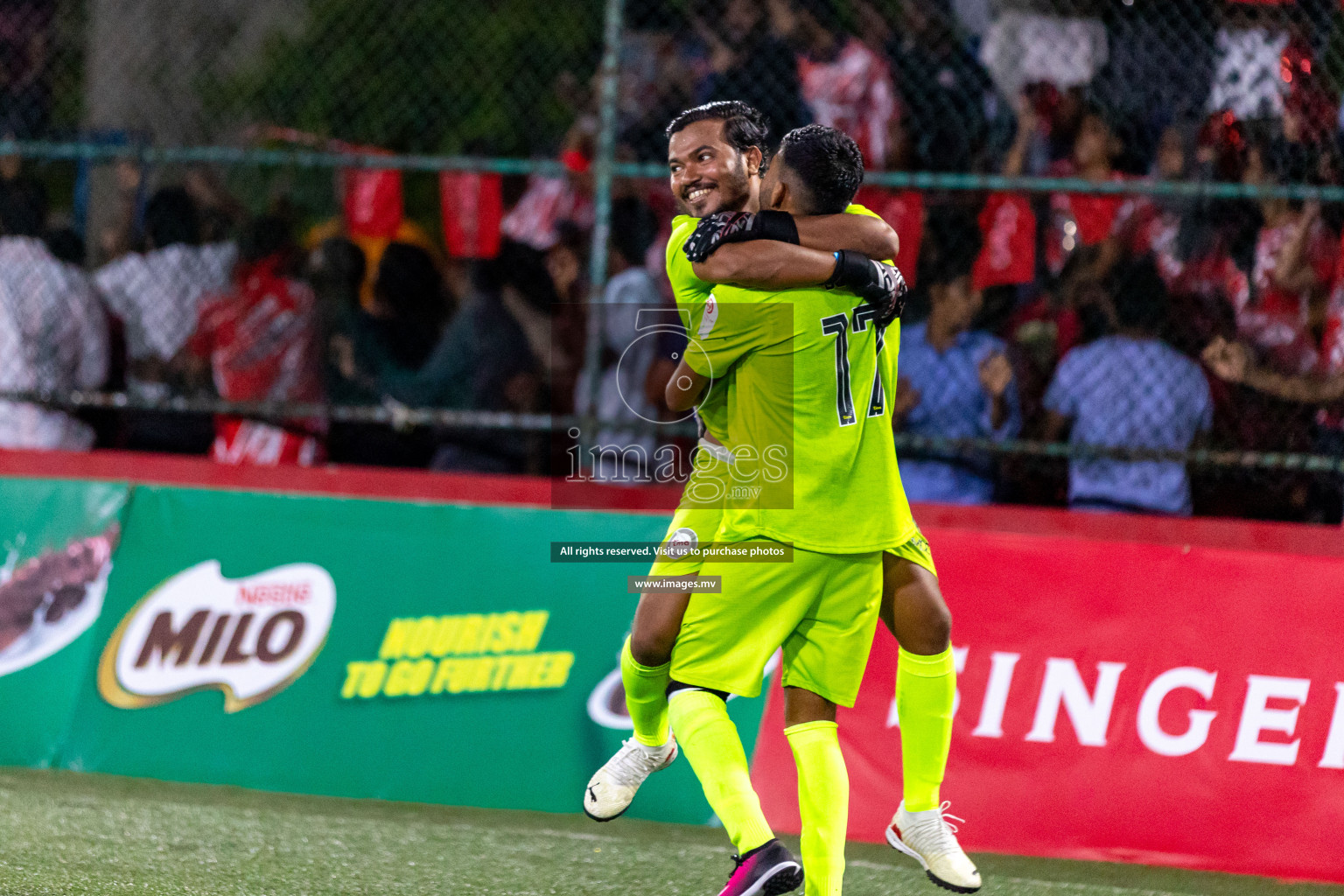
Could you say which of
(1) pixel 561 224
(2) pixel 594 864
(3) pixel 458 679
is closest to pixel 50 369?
(1) pixel 561 224

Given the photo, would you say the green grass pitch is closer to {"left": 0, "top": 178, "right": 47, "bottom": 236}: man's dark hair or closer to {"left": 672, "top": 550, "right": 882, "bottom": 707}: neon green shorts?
{"left": 672, "top": 550, "right": 882, "bottom": 707}: neon green shorts

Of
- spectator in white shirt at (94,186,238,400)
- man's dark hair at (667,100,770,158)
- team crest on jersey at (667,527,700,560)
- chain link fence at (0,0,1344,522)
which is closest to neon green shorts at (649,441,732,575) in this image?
team crest on jersey at (667,527,700,560)

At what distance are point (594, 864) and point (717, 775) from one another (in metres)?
0.99

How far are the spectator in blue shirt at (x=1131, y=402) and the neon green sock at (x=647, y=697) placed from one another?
2.34 metres

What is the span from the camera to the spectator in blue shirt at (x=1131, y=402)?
17.9ft

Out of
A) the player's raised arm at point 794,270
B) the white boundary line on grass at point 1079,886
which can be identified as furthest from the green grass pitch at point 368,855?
the player's raised arm at point 794,270

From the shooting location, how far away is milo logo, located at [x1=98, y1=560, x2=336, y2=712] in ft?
16.4

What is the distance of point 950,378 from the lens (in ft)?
19.1

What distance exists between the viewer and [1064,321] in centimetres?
580

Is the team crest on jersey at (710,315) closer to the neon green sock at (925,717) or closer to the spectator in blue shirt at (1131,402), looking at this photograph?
the neon green sock at (925,717)

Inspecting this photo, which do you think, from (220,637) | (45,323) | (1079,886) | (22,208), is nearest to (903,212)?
(1079,886)

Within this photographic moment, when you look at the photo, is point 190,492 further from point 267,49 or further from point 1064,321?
point 267,49

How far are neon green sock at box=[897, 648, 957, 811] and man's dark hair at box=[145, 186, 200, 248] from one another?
4.22 metres

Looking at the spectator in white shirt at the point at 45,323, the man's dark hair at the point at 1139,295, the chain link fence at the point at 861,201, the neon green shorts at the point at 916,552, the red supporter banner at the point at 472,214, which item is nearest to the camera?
the neon green shorts at the point at 916,552
